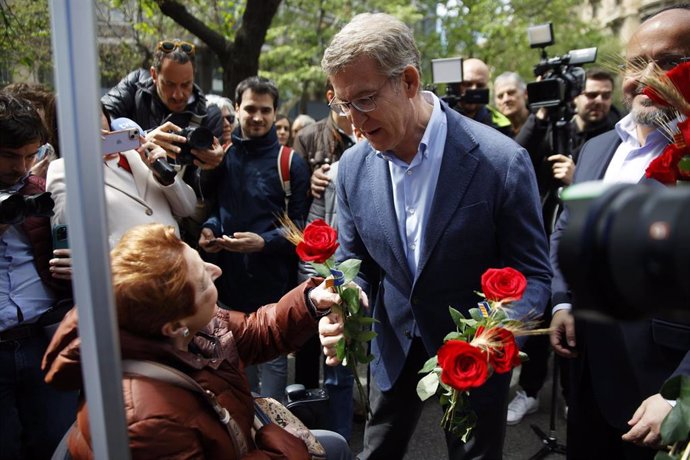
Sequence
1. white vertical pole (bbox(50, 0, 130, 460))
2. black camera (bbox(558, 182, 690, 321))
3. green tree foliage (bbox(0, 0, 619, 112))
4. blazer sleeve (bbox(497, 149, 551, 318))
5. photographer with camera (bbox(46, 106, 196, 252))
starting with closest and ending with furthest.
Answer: black camera (bbox(558, 182, 690, 321))
white vertical pole (bbox(50, 0, 130, 460))
blazer sleeve (bbox(497, 149, 551, 318))
photographer with camera (bbox(46, 106, 196, 252))
green tree foliage (bbox(0, 0, 619, 112))

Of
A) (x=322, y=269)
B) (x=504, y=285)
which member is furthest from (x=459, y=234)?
(x=322, y=269)

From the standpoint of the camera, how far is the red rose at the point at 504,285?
64.6 inches

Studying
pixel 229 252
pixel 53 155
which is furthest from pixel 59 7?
pixel 229 252

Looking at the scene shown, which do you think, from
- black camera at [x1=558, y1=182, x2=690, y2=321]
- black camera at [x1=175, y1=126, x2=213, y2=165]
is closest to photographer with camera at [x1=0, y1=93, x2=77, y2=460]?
black camera at [x1=175, y1=126, x2=213, y2=165]

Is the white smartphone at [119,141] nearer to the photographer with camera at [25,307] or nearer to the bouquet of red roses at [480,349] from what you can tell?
the photographer with camera at [25,307]

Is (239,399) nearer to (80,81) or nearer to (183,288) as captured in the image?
(183,288)

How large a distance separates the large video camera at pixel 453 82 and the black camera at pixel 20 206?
7.89 feet

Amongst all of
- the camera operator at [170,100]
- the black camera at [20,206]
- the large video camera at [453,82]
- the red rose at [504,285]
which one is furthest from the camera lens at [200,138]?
the red rose at [504,285]

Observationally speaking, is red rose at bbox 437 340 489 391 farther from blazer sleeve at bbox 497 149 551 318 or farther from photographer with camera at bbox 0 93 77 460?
photographer with camera at bbox 0 93 77 460

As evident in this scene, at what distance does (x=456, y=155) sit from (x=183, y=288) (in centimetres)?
97

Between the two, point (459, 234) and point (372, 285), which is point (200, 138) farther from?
point (459, 234)

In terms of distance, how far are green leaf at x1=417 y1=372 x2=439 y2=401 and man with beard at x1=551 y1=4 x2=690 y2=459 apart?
588 millimetres

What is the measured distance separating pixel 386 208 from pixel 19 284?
5.06 ft

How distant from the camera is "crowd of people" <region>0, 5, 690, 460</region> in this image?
1710mm
